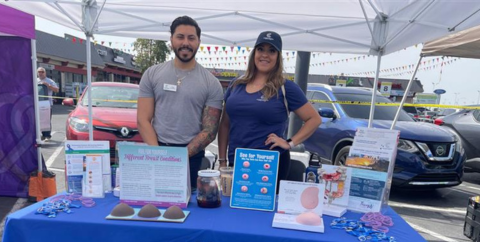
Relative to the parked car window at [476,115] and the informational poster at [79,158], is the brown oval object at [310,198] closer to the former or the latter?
the informational poster at [79,158]

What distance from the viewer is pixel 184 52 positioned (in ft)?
6.41

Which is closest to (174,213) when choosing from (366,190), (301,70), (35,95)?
(366,190)

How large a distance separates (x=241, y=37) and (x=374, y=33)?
5.17ft

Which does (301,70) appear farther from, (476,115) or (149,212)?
(149,212)

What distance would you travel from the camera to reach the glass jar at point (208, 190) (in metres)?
1.59

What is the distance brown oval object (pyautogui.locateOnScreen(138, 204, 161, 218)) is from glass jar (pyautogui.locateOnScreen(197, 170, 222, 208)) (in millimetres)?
236

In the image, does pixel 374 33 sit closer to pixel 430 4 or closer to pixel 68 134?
pixel 430 4

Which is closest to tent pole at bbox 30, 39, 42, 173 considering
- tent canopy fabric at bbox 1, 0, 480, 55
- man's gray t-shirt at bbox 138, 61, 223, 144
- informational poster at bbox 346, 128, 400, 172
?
tent canopy fabric at bbox 1, 0, 480, 55

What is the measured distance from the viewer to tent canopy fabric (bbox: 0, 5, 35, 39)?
9.64ft

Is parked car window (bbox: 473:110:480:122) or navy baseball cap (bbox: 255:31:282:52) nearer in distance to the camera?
navy baseball cap (bbox: 255:31:282:52)

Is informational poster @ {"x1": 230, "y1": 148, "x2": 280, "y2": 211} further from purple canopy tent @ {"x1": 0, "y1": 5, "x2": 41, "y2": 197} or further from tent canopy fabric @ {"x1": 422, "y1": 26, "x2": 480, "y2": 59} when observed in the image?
tent canopy fabric @ {"x1": 422, "y1": 26, "x2": 480, "y2": 59}

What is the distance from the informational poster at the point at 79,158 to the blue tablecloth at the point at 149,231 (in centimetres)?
29

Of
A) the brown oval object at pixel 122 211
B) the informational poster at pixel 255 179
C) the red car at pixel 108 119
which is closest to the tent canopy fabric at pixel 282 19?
the red car at pixel 108 119

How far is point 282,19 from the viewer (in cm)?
344
